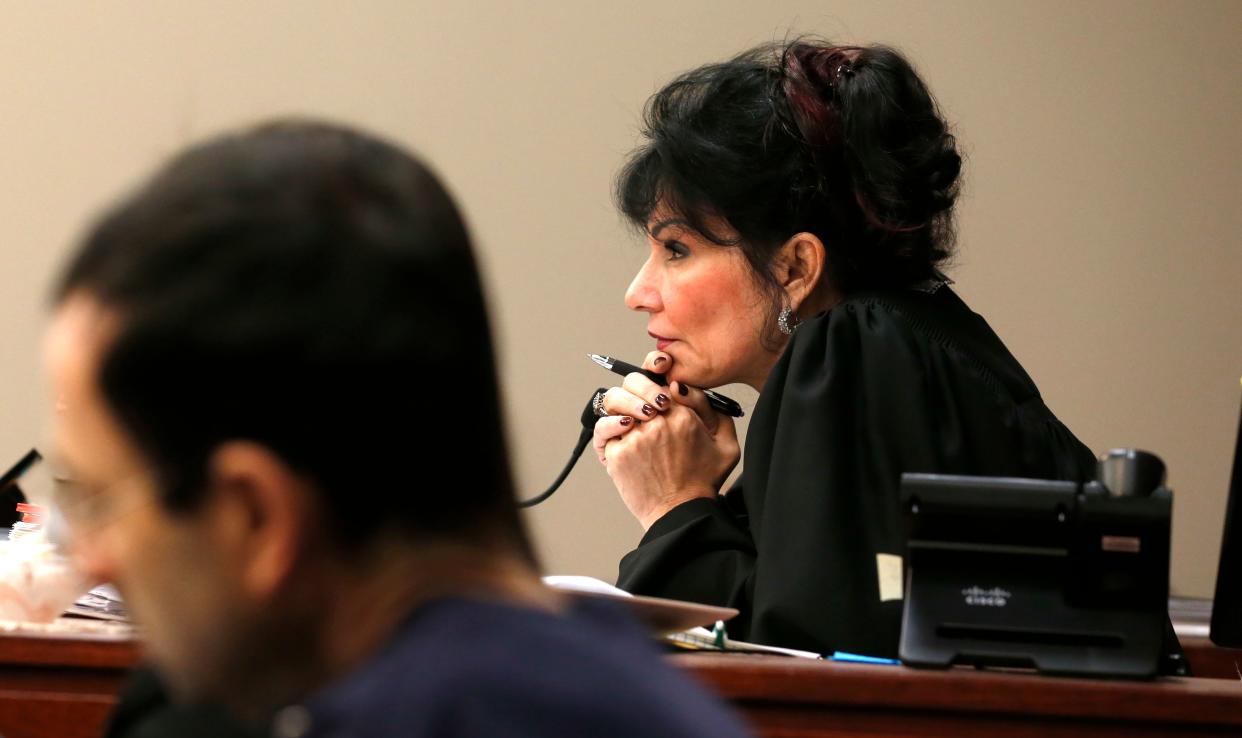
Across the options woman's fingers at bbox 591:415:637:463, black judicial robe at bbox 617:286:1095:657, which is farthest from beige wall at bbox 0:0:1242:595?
black judicial robe at bbox 617:286:1095:657

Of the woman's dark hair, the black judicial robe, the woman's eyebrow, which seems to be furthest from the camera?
the woman's eyebrow

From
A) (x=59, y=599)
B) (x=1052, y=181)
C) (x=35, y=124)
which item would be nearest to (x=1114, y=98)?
(x=1052, y=181)

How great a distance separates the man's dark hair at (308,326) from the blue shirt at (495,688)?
0.05 meters

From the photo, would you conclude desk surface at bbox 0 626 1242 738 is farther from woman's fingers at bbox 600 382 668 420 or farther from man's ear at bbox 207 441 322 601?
woman's fingers at bbox 600 382 668 420

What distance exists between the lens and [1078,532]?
132 cm

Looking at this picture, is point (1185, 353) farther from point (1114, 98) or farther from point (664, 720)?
point (664, 720)

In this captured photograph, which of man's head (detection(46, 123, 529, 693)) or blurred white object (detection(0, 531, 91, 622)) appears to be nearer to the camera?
man's head (detection(46, 123, 529, 693))

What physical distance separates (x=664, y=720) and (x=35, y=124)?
9.66 feet

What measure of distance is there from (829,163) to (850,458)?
18.5 inches

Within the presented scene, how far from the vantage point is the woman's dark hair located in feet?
6.78

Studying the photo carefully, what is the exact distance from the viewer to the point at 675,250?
222 centimetres

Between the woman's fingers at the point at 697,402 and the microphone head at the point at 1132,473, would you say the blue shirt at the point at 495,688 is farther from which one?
the woman's fingers at the point at 697,402

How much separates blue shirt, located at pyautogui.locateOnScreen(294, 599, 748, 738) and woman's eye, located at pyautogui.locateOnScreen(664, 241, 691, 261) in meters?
1.67

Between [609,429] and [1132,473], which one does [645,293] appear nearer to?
[609,429]
